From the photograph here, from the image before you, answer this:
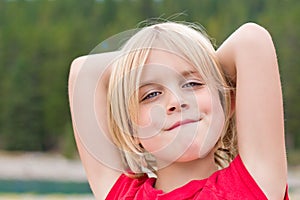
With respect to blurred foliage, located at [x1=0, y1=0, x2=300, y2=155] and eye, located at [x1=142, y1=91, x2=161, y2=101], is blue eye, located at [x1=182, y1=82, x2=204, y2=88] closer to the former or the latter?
eye, located at [x1=142, y1=91, x2=161, y2=101]

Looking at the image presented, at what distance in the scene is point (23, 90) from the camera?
13.2 meters

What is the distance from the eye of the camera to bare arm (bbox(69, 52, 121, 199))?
0.87 m

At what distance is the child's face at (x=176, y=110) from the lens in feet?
2.37

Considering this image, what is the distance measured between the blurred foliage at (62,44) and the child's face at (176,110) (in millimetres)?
11243

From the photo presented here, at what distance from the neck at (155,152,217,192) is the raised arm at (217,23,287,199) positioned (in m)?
0.05

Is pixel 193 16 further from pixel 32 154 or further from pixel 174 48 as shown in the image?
pixel 174 48

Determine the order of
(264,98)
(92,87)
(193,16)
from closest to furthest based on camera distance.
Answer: (264,98) → (92,87) → (193,16)

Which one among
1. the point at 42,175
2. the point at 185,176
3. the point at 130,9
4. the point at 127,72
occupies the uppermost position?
the point at 127,72

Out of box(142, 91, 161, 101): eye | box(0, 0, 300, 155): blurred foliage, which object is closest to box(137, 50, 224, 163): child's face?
box(142, 91, 161, 101): eye

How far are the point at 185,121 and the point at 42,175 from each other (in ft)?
37.8

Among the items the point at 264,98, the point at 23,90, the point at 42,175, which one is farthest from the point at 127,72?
the point at 23,90

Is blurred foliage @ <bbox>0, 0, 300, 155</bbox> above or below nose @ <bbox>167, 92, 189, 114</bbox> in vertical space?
below

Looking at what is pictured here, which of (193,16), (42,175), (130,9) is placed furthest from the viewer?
(130,9)

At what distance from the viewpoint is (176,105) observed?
73 centimetres
